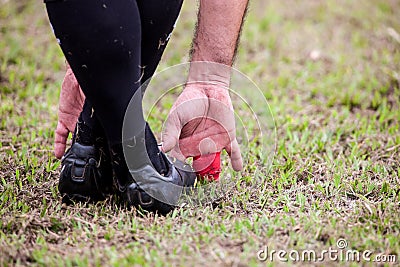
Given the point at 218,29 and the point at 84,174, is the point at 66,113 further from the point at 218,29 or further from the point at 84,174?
the point at 218,29

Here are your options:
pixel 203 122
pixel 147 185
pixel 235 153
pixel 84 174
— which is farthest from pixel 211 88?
pixel 84 174

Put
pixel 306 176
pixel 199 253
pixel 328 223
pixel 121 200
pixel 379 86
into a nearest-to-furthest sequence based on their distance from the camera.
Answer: pixel 199 253
pixel 328 223
pixel 121 200
pixel 306 176
pixel 379 86

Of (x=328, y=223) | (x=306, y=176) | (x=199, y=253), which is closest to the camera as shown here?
(x=199, y=253)

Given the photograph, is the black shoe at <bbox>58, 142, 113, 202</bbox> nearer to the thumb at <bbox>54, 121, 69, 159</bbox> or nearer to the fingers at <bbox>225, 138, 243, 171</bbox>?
the thumb at <bbox>54, 121, 69, 159</bbox>

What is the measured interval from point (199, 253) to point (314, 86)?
192cm

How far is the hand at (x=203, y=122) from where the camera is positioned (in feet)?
5.84

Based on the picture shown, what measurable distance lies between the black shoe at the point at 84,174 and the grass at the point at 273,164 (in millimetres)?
44

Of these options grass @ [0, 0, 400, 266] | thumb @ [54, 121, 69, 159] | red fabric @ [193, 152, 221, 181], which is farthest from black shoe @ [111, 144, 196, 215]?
thumb @ [54, 121, 69, 159]

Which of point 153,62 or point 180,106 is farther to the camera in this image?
point 153,62

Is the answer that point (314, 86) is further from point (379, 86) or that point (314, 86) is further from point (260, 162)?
point (260, 162)

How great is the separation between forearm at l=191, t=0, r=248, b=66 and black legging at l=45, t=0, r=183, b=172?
0.16 meters

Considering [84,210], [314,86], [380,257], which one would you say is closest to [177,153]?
[84,210]

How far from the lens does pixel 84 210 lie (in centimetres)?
182

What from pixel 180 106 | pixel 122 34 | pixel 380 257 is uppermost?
pixel 122 34
